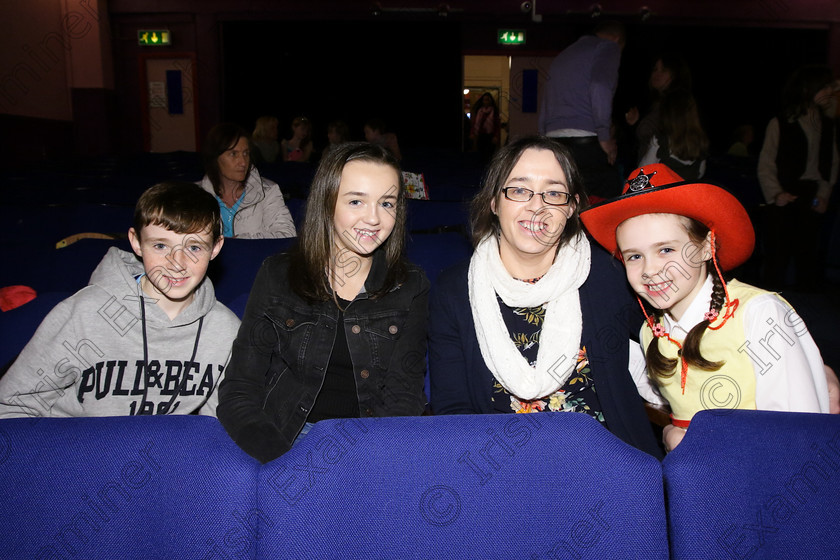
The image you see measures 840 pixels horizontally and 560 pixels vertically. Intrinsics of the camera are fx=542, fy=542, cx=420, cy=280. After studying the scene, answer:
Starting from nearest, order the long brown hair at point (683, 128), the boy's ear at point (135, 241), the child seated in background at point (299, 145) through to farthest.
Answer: the boy's ear at point (135, 241) < the long brown hair at point (683, 128) < the child seated in background at point (299, 145)

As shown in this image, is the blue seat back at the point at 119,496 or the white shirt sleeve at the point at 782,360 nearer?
the blue seat back at the point at 119,496

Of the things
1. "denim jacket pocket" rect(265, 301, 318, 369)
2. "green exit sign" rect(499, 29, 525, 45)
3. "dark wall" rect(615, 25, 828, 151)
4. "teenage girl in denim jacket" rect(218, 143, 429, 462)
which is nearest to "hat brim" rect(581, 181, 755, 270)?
"teenage girl in denim jacket" rect(218, 143, 429, 462)

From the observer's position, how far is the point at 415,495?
2.79 ft

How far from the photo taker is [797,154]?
3236 mm

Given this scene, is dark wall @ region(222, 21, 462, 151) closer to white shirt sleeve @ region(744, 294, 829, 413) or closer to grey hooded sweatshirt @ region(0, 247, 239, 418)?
grey hooded sweatshirt @ region(0, 247, 239, 418)

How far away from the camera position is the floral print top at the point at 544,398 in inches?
56.6

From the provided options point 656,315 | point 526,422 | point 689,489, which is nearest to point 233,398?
point 526,422

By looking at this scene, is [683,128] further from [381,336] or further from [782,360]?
[381,336]

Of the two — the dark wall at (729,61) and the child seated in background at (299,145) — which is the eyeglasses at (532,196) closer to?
the child seated in background at (299,145)

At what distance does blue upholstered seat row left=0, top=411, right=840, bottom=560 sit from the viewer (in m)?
0.83

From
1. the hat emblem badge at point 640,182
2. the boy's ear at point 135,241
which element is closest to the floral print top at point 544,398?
the hat emblem badge at point 640,182

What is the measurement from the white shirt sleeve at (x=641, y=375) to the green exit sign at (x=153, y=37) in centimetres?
1076

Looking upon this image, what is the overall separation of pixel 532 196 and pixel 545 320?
12.8 inches

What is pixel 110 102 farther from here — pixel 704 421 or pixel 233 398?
pixel 704 421
